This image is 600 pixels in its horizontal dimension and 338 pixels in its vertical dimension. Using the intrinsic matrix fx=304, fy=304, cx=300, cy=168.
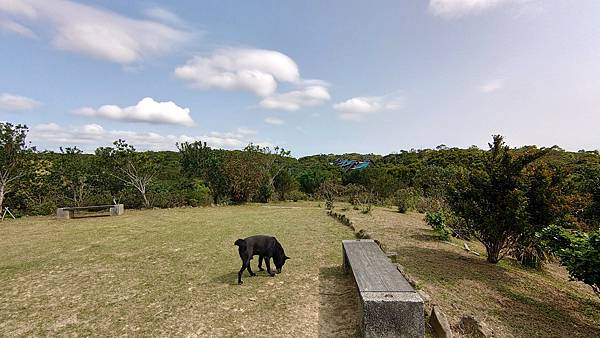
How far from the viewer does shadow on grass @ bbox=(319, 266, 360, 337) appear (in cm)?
376

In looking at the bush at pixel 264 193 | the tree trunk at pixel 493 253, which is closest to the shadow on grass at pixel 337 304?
the tree trunk at pixel 493 253

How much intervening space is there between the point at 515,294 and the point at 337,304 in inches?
118

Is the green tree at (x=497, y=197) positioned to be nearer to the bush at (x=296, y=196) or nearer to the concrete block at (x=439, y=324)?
the concrete block at (x=439, y=324)

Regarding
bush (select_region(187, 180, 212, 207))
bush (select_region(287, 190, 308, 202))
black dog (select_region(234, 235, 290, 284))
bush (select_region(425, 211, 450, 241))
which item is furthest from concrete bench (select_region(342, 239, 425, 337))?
bush (select_region(287, 190, 308, 202))

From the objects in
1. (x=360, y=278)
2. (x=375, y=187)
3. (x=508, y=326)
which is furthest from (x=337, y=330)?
(x=375, y=187)

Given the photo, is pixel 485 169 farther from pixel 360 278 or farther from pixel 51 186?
pixel 51 186

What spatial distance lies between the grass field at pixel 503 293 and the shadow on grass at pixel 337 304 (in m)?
1.11

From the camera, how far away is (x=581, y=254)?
397cm

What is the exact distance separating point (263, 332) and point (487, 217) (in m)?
5.06

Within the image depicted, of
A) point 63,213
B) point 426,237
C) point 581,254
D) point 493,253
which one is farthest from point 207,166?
point 581,254

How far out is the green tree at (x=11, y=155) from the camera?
1476 cm

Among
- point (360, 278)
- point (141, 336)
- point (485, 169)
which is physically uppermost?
point (485, 169)

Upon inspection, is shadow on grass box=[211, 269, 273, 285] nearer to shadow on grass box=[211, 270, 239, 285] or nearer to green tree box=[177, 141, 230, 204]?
shadow on grass box=[211, 270, 239, 285]

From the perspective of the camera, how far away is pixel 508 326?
12.7ft
